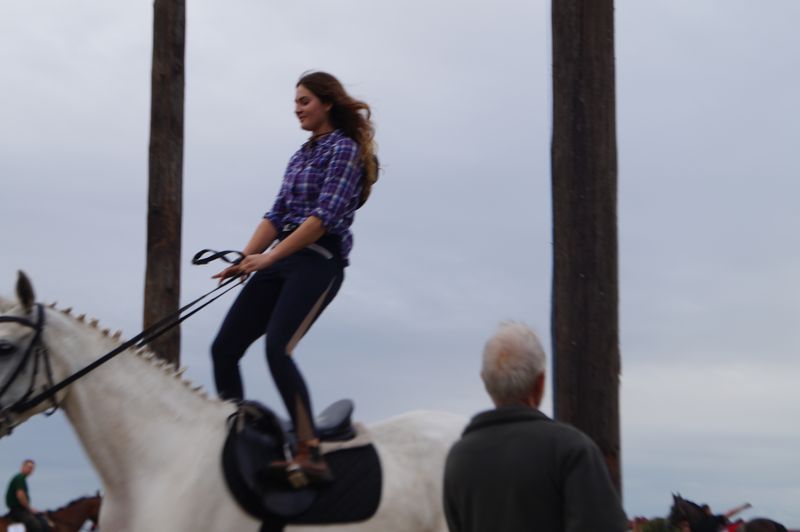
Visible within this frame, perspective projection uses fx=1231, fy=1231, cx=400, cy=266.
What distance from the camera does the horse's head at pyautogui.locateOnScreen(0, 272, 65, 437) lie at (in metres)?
5.67

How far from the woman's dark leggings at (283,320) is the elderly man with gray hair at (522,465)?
7.73ft

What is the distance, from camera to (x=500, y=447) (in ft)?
11.0

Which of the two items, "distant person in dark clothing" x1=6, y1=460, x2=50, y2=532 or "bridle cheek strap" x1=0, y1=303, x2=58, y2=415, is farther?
"distant person in dark clothing" x1=6, y1=460, x2=50, y2=532

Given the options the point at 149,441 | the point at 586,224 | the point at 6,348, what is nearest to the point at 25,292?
the point at 6,348

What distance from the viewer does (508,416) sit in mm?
3391

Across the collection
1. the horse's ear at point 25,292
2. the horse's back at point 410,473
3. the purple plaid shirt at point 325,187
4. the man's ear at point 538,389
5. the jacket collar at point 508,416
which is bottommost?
the horse's back at point 410,473

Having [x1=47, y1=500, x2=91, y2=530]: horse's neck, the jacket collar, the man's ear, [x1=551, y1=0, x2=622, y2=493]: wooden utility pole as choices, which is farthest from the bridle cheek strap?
[x1=47, y1=500, x2=91, y2=530]: horse's neck

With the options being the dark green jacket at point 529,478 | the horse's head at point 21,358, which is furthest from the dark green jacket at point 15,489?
the dark green jacket at point 529,478

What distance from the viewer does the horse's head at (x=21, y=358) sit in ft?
18.6

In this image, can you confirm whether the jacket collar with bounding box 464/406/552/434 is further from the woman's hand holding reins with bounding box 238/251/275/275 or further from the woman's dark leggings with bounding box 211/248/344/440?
the woman's hand holding reins with bounding box 238/251/275/275

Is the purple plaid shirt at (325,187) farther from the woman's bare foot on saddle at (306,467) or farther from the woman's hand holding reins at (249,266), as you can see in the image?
the woman's bare foot on saddle at (306,467)

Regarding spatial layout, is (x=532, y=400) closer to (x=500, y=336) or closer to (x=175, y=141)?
(x=500, y=336)

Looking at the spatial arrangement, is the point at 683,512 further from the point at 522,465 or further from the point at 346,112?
the point at 522,465

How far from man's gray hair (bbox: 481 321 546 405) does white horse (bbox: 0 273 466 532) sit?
8.29ft
